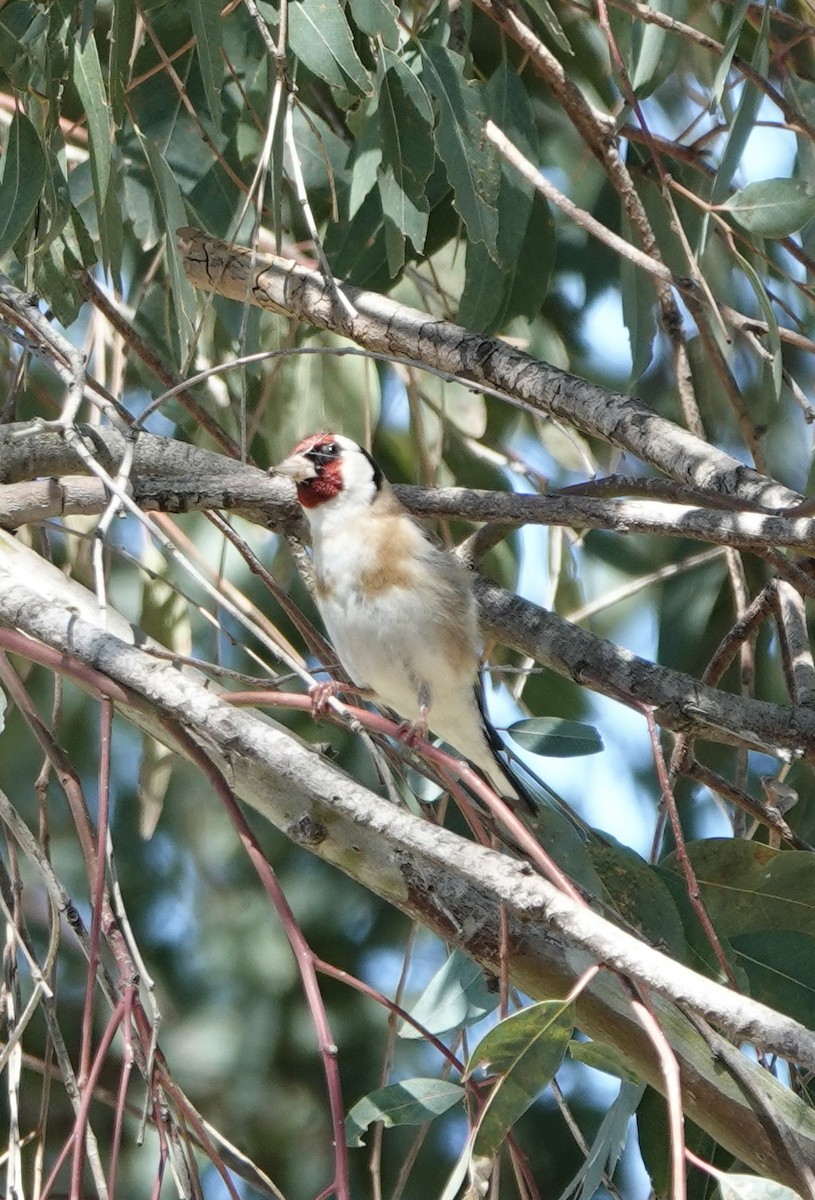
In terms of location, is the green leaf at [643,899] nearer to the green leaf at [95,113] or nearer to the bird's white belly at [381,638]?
the bird's white belly at [381,638]

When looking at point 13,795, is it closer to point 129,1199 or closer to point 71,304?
point 129,1199

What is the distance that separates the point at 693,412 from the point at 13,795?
1701 mm

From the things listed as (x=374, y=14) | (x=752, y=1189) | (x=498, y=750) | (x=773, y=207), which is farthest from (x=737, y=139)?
(x=752, y=1189)

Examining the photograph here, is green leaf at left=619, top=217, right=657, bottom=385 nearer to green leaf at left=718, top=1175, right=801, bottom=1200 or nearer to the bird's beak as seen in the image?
the bird's beak

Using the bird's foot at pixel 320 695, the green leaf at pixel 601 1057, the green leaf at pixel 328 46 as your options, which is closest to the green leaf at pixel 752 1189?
the green leaf at pixel 601 1057

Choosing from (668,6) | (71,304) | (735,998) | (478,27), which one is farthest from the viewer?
(478,27)

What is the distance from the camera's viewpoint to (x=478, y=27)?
2699 mm

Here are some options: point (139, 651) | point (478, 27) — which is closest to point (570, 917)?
point (139, 651)

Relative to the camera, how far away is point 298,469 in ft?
7.10

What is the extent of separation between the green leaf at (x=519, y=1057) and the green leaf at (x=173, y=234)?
981 millimetres

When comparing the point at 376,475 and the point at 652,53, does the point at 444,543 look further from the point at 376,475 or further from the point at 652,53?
the point at 652,53

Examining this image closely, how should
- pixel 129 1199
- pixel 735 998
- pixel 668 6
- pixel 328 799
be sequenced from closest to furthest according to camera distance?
pixel 735 998 → pixel 328 799 → pixel 668 6 → pixel 129 1199

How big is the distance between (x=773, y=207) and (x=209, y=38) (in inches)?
28.4

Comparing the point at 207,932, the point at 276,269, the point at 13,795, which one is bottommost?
the point at 207,932
